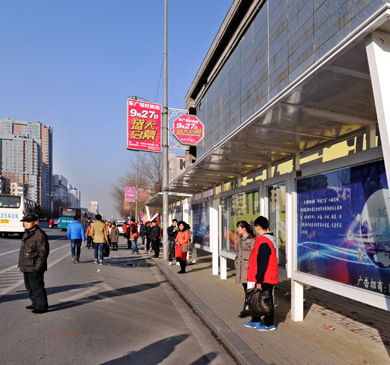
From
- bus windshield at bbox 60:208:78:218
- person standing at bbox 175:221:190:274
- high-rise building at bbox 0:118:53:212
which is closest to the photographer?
person standing at bbox 175:221:190:274

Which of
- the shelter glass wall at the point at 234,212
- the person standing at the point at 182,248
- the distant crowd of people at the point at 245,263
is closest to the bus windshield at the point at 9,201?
the person standing at the point at 182,248

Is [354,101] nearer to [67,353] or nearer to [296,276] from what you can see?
[296,276]

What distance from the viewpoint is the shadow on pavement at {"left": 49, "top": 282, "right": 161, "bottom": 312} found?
21.0 feet

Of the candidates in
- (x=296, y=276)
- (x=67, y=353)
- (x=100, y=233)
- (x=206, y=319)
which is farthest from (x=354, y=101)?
(x=100, y=233)

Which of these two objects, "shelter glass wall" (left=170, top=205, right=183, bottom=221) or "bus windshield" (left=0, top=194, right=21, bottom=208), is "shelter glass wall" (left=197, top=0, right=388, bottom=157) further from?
"bus windshield" (left=0, top=194, right=21, bottom=208)

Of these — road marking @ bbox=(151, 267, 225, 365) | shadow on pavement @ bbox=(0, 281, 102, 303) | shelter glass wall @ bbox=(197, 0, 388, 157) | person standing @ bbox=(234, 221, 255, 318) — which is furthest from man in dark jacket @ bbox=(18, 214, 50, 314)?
shelter glass wall @ bbox=(197, 0, 388, 157)

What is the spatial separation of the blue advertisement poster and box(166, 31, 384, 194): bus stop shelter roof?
0.71 meters

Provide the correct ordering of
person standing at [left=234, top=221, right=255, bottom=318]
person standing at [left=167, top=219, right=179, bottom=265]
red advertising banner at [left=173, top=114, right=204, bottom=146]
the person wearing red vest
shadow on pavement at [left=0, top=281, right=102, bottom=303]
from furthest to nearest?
red advertising banner at [left=173, top=114, right=204, bottom=146] → person standing at [left=167, top=219, right=179, bottom=265] → shadow on pavement at [left=0, top=281, right=102, bottom=303] → person standing at [left=234, top=221, right=255, bottom=318] → the person wearing red vest

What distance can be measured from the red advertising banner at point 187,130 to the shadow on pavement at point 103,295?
8.17 meters

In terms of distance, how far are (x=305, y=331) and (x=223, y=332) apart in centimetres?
119

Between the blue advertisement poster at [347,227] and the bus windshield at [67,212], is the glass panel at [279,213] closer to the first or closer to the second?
the blue advertisement poster at [347,227]

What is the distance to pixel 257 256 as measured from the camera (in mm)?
4863

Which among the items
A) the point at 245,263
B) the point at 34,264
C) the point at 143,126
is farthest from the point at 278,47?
the point at 34,264

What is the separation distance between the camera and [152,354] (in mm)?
4184
